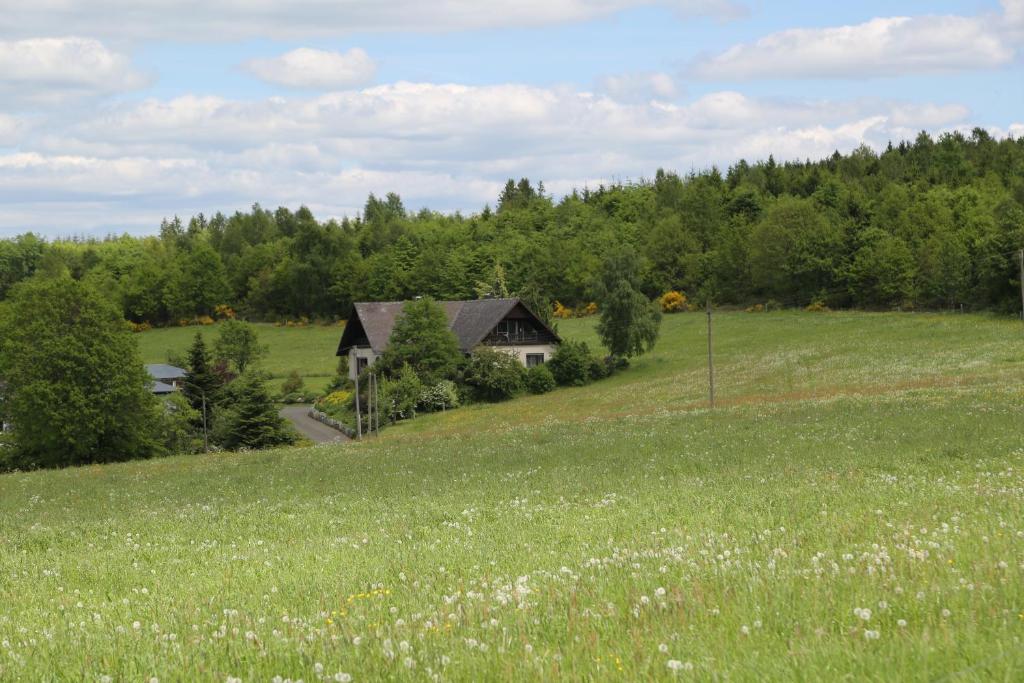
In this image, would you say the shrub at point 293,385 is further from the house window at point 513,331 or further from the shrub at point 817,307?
the shrub at point 817,307

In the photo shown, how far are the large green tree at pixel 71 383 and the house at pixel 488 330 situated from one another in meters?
26.2

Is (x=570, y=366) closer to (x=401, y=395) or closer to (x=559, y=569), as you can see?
(x=401, y=395)

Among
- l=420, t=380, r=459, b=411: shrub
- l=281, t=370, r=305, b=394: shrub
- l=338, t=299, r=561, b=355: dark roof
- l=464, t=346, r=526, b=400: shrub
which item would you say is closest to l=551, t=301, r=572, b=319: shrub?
l=338, t=299, r=561, b=355: dark roof

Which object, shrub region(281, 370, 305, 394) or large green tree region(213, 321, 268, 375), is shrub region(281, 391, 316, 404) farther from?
large green tree region(213, 321, 268, 375)

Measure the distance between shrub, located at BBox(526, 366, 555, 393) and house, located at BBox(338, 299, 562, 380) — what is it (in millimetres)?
2877

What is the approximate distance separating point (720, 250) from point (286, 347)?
6291 centimetres

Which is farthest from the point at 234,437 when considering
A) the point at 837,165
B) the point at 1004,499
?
the point at 837,165

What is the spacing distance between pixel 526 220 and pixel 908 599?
598 ft

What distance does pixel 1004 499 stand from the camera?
13234 millimetres

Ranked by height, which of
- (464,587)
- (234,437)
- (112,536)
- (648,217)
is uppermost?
(648,217)

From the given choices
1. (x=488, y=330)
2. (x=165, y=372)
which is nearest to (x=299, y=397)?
(x=165, y=372)

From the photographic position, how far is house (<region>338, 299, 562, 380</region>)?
9462 cm

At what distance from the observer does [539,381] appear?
86875 millimetres

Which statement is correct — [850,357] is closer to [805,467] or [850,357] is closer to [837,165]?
[805,467]
